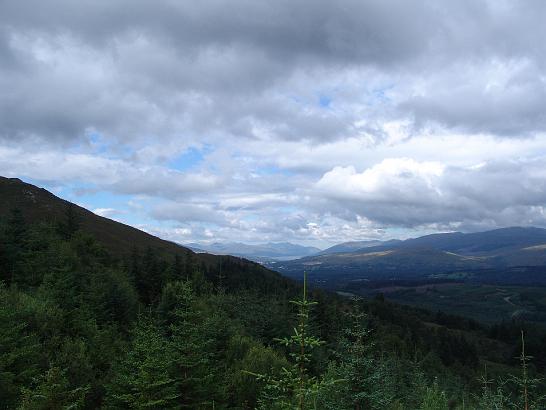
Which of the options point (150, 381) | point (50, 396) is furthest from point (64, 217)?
point (50, 396)

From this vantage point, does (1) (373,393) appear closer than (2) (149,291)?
Yes

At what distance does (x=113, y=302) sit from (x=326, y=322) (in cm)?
5155

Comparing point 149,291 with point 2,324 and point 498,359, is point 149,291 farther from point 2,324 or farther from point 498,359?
point 498,359

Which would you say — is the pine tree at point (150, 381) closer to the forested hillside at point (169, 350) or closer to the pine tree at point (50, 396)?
the forested hillside at point (169, 350)

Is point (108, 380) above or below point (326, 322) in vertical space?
above

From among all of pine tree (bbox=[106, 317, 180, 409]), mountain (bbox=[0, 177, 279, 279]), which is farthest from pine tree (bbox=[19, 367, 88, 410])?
mountain (bbox=[0, 177, 279, 279])

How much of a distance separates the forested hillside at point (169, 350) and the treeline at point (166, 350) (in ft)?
0.34

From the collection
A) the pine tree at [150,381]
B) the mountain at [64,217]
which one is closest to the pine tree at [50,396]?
the pine tree at [150,381]

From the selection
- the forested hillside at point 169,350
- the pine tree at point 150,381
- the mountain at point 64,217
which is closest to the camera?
the forested hillside at point 169,350

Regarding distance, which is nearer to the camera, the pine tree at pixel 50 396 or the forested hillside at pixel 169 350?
the forested hillside at pixel 169 350

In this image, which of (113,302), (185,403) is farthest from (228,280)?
(185,403)

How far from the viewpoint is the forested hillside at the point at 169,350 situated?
14141 millimetres

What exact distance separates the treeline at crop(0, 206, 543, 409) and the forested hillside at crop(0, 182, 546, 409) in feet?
0.34

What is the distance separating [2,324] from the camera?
89.8 ft
